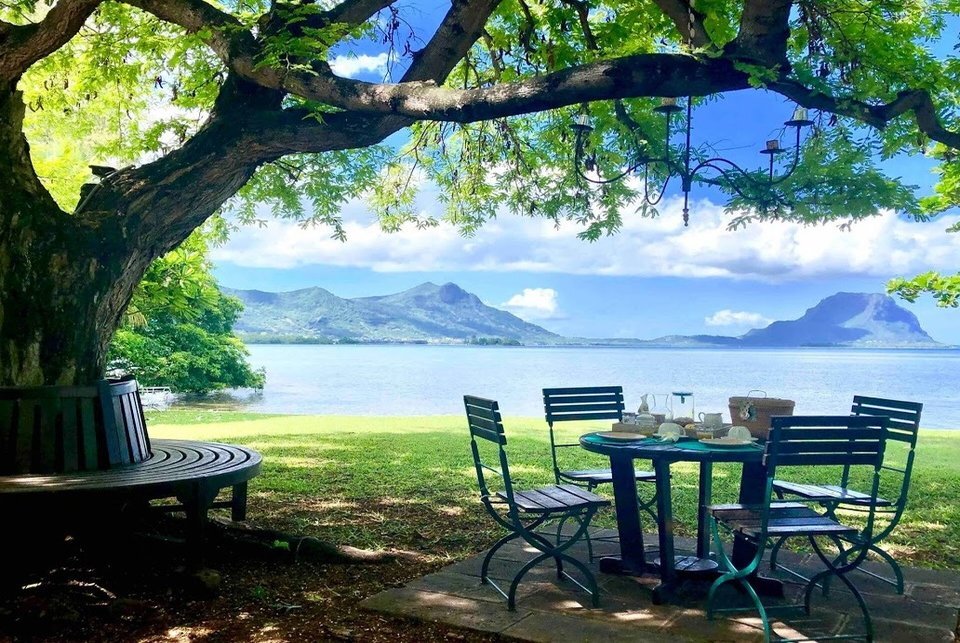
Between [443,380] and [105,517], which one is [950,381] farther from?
[105,517]

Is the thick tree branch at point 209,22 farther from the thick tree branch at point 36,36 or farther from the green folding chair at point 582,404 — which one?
the green folding chair at point 582,404

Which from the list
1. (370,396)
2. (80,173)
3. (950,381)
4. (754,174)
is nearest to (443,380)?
(370,396)

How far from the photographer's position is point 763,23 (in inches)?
165

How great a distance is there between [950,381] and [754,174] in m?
64.9

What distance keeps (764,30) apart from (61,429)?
13.8 ft

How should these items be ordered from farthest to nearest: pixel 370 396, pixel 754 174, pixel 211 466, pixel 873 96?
pixel 370 396, pixel 754 174, pixel 873 96, pixel 211 466

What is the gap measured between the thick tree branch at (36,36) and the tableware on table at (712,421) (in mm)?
4545

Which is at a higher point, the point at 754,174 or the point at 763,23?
the point at 763,23

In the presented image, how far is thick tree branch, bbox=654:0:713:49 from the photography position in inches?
189

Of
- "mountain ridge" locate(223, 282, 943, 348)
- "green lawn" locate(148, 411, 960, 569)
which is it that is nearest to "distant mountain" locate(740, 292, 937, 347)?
"mountain ridge" locate(223, 282, 943, 348)

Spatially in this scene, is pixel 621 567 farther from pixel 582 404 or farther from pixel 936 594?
pixel 936 594

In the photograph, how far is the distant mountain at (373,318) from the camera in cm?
10850

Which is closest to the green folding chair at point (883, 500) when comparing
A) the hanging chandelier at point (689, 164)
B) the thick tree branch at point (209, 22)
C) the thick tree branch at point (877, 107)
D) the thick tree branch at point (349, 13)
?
the thick tree branch at point (877, 107)

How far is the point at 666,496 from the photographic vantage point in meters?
4.04
